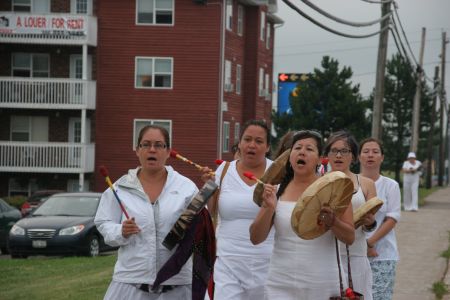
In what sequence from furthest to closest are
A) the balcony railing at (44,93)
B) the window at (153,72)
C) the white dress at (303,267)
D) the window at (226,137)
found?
the window at (226,137) < the window at (153,72) < the balcony railing at (44,93) < the white dress at (303,267)

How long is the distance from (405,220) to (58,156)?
22.9 metres

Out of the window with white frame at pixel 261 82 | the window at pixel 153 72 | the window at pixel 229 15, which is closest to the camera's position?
the window at pixel 153 72

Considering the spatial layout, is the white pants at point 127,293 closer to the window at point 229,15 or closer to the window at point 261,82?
the window at point 229,15

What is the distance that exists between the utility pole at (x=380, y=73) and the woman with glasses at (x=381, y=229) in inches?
688

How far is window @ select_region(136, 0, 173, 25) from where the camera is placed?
1854 inches

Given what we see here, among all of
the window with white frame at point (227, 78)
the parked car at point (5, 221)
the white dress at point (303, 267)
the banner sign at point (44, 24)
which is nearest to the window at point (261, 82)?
the window with white frame at point (227, 78)

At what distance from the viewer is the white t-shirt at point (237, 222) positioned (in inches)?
310

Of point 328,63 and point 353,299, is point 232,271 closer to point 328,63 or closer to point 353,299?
point 353,299

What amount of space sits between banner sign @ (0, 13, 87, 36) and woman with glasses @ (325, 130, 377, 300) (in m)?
38.7

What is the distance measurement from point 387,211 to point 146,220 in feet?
10.1

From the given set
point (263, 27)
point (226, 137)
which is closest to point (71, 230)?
point (226, 137)

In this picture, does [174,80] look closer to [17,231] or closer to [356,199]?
[17,231]

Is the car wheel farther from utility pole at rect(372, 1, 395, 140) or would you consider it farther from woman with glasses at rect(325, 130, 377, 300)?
woman with glasses at rect(325, 130, 377, 300)

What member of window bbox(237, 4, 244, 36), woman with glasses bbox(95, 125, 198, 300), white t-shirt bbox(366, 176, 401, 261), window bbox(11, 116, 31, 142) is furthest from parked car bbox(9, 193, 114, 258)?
window bbox(237, 4, 244, 36)
